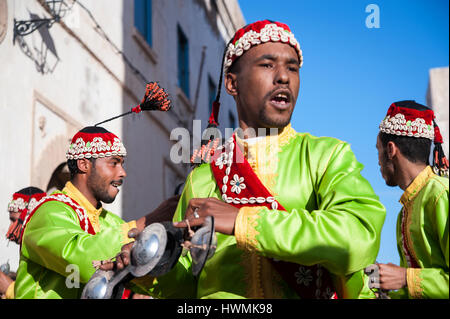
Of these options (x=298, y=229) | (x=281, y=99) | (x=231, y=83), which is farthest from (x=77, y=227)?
A: (x=298, y=229)

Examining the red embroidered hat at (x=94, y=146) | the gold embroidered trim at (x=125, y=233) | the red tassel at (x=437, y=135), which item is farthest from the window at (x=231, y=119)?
the gold embroidered trim at (x=125, y=233)

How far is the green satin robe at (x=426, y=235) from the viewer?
9.39 ft

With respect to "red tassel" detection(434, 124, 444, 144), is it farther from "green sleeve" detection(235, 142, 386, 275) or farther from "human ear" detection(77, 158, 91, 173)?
"human ear" detection(77, 158, 91, 173)

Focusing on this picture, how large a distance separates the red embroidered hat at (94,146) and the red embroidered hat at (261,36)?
1820mm

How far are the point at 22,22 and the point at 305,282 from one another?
19.2 feet

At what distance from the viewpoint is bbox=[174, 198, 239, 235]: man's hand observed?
216 cm

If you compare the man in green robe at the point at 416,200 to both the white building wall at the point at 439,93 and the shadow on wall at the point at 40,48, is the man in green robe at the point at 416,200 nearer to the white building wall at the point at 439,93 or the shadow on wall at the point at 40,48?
the shadow on wall at the point at 40,48

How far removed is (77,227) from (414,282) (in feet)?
6.10

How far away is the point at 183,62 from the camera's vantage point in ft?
47.3

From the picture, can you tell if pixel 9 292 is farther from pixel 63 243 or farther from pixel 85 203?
pixel 63 243

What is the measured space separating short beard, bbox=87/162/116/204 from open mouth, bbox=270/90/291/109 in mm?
2059

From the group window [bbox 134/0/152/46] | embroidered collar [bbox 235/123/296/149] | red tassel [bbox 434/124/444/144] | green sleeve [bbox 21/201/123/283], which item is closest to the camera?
embroidered collar [bbox 235/123/296/149]

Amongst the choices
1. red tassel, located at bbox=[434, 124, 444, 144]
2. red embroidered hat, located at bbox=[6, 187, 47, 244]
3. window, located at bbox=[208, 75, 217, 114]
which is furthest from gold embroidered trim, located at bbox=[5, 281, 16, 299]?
window, located at bbox=[208, 75, 217, 114]

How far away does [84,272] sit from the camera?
3.01 m
